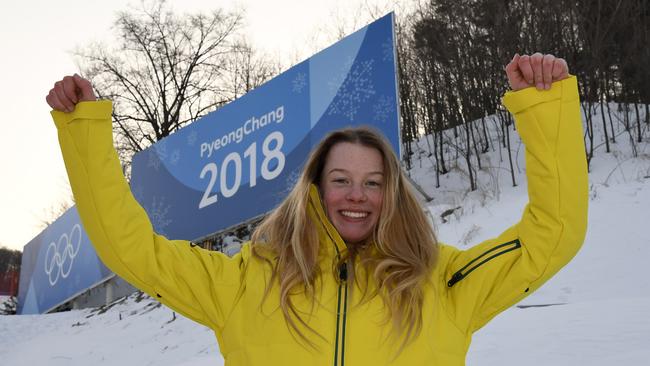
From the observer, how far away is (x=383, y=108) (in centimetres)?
730

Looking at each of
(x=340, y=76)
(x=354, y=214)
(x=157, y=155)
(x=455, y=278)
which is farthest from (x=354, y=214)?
(x=157, y=155)

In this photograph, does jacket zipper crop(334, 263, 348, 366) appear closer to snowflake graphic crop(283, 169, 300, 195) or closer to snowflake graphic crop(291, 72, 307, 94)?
snowflake graphic crop(283, 169, 300, 195)

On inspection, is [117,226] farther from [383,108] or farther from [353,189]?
[383,108]

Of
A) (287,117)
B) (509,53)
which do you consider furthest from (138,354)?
(509,53)

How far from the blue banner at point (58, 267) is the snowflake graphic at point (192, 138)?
319 cm

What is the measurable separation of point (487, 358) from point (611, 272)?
7.65 feet

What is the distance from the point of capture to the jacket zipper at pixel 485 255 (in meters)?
1.65

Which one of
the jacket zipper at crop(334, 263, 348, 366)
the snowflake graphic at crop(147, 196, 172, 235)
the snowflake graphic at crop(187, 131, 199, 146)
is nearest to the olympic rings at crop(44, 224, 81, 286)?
the snowflake graphic at crop(147, 196, 172, 235)

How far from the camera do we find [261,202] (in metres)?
8.99

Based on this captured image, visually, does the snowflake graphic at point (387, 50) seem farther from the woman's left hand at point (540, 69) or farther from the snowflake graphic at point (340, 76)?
the woman's left hand at point (540, 69)

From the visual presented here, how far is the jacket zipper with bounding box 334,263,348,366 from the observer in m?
1.57

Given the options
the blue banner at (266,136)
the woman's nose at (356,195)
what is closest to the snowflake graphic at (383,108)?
the blue banner at (266,136)

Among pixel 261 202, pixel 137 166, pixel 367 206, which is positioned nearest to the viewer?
pixel 367 206

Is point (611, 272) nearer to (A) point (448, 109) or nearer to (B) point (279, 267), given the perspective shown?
(B) point (279, 267)
